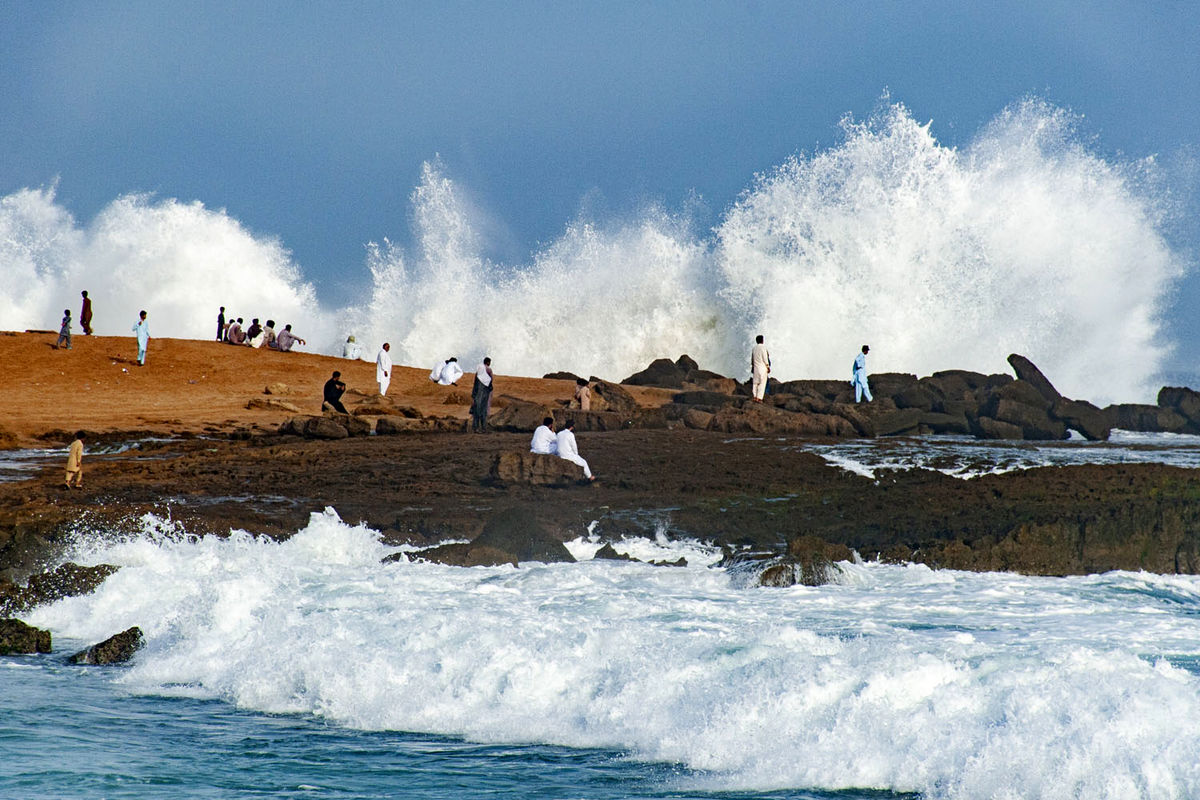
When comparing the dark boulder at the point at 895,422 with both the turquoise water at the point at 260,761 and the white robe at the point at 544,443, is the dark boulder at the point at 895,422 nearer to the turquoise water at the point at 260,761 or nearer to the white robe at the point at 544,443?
the white robe at the point at 544,443

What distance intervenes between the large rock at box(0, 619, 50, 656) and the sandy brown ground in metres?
11.6

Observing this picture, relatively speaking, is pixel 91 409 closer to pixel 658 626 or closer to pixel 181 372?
pixel 181 372

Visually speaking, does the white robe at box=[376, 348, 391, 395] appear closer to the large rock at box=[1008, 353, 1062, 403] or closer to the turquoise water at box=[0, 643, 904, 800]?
the large rock at box=[1008, 353, 1062, 403]

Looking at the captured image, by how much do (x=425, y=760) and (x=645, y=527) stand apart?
24.0ft

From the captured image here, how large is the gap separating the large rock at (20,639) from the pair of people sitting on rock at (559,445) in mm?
7542

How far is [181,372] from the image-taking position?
88.1 ft

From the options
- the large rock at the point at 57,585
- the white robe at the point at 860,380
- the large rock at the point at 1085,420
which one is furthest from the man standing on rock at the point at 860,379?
the large rock at the point at 57,585

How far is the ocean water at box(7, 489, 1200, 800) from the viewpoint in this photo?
5.07 metres

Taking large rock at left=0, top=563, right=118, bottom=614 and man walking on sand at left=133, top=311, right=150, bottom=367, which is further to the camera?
man walking on sand at left=133, top=311, right=150, bottom=367

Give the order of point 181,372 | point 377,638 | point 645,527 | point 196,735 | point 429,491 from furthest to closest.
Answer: point 181,372 < point 429,491 < point 645,527 < point 377,638 < point 196,735

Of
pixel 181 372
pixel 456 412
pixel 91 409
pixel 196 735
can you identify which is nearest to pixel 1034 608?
pixel 196 735

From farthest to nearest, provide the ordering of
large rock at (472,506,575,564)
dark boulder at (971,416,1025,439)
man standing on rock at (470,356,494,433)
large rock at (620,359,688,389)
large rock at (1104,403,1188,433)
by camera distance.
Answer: large rock at (620,359,688,389)
large rock at (1104,403,1188,433)
dark boulder at (971,416,1025,439)
man standing on rock at (470,356,494,433)
large rock at (472,506,575,564)

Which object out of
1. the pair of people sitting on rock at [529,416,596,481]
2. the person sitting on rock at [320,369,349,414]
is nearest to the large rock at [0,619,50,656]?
the pair of people sitting on rock at [529,416,596,481]

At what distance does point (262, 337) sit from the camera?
30.6 m
